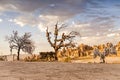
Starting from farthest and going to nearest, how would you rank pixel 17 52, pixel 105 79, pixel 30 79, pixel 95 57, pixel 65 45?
pixel 17 52
pixel 65 45
pixel 95 57
pixel 105 79
pixel 30 79

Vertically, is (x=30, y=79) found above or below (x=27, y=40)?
below

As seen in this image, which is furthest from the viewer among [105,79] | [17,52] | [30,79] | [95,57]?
[17,52]

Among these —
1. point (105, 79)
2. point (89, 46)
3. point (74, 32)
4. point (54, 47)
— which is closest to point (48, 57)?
point (54, 47)

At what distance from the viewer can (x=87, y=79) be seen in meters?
14.8

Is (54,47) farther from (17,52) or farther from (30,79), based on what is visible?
(30,79)

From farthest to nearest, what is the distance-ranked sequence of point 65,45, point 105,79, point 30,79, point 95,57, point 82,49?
1. point 82,49
2. point 65,45
3. point 95,57
4. point 105,79
5. point 30,79

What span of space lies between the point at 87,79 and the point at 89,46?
278 ft

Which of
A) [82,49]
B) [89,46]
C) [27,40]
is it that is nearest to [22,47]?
[27,40]

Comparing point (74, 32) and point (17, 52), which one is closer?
point (74, 32)

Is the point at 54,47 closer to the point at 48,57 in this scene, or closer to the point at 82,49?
the point at 48,57

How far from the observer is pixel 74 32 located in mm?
63750

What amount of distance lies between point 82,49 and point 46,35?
3361 centimetres

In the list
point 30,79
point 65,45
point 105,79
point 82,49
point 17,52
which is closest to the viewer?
point 30,79

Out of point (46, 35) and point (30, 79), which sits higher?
point (46, 35)
